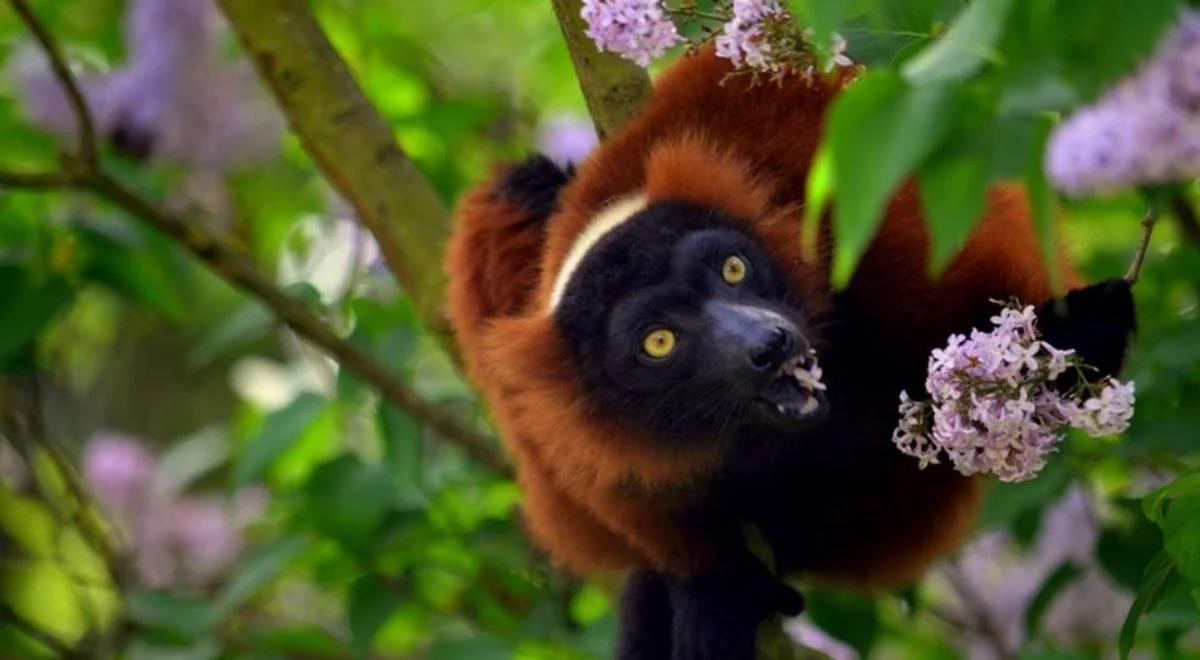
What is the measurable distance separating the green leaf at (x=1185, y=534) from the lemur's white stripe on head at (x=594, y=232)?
33.9 inches

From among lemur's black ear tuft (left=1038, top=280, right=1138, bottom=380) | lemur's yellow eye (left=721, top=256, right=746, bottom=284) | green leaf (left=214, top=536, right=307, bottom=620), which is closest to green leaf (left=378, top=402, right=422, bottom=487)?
green leaf (left=214, top=536, right=307, bottom=620)

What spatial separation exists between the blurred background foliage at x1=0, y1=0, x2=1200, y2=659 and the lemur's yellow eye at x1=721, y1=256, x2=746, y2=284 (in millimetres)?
545

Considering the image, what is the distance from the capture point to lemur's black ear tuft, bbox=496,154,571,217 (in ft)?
8.77

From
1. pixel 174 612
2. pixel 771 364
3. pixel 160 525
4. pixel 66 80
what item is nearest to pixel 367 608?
pixel 174 612

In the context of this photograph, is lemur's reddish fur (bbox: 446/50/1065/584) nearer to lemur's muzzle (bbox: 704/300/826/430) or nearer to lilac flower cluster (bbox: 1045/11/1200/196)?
lemur's muzzle (bbox: 704/300/826/430)

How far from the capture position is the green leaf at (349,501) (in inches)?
126

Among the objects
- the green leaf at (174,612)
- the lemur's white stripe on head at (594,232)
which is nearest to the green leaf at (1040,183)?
the lemur's white stripe on head at (594,232)

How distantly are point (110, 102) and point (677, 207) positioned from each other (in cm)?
181

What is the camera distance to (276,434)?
318 centimetres

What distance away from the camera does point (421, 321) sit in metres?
3.09

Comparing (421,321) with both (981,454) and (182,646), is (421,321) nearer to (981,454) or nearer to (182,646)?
(182,646)

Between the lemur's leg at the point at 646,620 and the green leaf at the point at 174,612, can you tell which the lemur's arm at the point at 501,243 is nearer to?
the lemur's leg at the point at 646,620

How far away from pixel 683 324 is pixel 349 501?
1150 mm

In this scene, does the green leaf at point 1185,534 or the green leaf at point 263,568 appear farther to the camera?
the green leaf at point 263,568
